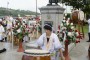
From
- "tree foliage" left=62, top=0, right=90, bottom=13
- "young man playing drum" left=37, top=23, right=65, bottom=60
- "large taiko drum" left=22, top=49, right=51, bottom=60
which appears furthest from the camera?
"tree foliage" left=62, top=0, right=90, bottom=13

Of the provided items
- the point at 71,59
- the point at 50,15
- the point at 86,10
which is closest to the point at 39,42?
the point at 71,59

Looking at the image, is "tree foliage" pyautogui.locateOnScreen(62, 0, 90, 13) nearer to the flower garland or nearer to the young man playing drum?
the flower garland

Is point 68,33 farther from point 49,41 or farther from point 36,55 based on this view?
point 36,55

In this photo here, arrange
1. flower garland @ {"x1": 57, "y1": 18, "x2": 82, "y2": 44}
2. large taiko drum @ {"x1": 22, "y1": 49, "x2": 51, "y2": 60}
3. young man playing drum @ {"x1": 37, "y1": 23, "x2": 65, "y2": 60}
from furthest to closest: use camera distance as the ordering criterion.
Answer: flower garland @ {"x1": 57, "y1": 18, "x2": 82, "y2": 44}
young man playing drum @ {"x1": 37, "y1": 23, "x2": 65, "y2": 60}
large taiko drum @ {"x1": 22, "y1": 49, "x2": 51, "y2": 60}

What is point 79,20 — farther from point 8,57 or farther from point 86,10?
point 86,10

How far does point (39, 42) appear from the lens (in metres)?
7.99

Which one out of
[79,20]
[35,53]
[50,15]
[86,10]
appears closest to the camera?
[35,53]

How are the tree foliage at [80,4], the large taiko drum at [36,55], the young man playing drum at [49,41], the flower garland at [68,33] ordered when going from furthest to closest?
the tree foliage at [80,4] → the flower garland at [68,33] → the young man playing drum at [49,41] → the large taiko drum at [36,55]

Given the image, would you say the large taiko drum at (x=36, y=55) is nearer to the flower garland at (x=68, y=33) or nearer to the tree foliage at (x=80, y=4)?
the flower garland at (x=68, y=33)

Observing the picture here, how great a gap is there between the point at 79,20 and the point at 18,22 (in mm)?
6913

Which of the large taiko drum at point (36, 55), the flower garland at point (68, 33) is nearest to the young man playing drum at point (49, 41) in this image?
the large taiko drum at point (36, 55)

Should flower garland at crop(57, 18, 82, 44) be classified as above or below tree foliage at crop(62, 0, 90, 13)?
below

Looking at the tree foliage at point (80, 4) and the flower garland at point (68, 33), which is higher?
the tree foliage at point (80, 4)

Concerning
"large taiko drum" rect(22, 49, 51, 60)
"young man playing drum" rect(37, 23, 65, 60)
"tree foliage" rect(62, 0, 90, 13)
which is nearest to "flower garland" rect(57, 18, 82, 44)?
"young man playing drum" rect(37, 23, 65, 60)
